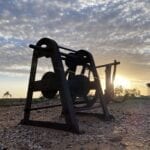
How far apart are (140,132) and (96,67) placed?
2952mm

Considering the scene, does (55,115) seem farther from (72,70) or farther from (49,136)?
(49,136)

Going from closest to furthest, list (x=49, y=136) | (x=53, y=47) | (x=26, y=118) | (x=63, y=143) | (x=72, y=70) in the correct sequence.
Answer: (x=63, y=143) → (x=49, y=136) → (x=53, y=47) → (x=26, y=118) → (x=72, y=70)

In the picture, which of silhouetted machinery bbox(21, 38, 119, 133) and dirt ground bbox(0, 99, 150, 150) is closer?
dirt ground bbox(0, 99, 150, 150)

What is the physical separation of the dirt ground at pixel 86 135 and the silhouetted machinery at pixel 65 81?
33 cm

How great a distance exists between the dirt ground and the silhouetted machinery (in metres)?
0.33

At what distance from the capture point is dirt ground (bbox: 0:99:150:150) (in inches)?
275

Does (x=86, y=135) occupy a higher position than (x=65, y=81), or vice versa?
(x=65, y=81)

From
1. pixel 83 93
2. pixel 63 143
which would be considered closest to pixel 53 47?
pixel 83 93

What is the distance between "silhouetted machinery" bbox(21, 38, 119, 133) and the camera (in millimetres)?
8242

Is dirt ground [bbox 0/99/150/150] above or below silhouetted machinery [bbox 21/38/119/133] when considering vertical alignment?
below

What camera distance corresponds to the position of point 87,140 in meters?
7.34

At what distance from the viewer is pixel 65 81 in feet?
27.5

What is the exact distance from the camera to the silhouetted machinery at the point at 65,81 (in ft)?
27.0

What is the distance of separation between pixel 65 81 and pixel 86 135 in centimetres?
145
